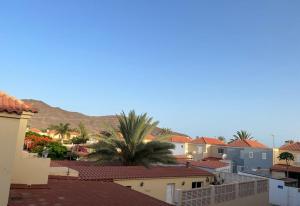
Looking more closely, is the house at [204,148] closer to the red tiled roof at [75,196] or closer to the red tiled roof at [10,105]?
the red tiled roof at [75,196]

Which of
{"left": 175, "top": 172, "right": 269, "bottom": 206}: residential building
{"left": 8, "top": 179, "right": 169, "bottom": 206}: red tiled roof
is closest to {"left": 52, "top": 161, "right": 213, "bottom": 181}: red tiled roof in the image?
{"left": 8, "top": 179, "right": 169, "bottom": 206}: red tiled roof

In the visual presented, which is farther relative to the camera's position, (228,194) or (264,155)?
(264,155)

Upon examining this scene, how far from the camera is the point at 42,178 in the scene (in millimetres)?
13289

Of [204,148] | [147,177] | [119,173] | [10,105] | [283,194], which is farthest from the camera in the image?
[204,148]

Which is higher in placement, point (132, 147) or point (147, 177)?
point (132, 147)

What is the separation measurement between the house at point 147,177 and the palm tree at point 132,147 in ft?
14.1

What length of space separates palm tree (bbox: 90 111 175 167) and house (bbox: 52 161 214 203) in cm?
431

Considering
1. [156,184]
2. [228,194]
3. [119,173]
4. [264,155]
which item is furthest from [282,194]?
[264,155]

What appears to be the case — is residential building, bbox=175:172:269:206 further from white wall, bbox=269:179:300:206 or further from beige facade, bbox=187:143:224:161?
beige facade, bbox=187:143:224:161

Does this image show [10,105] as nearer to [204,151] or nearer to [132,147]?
[132,147]

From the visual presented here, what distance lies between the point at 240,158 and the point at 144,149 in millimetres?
36767

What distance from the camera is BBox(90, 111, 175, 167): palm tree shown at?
2917 cm

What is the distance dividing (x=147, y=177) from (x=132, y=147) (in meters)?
9.04

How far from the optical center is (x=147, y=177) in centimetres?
2083
